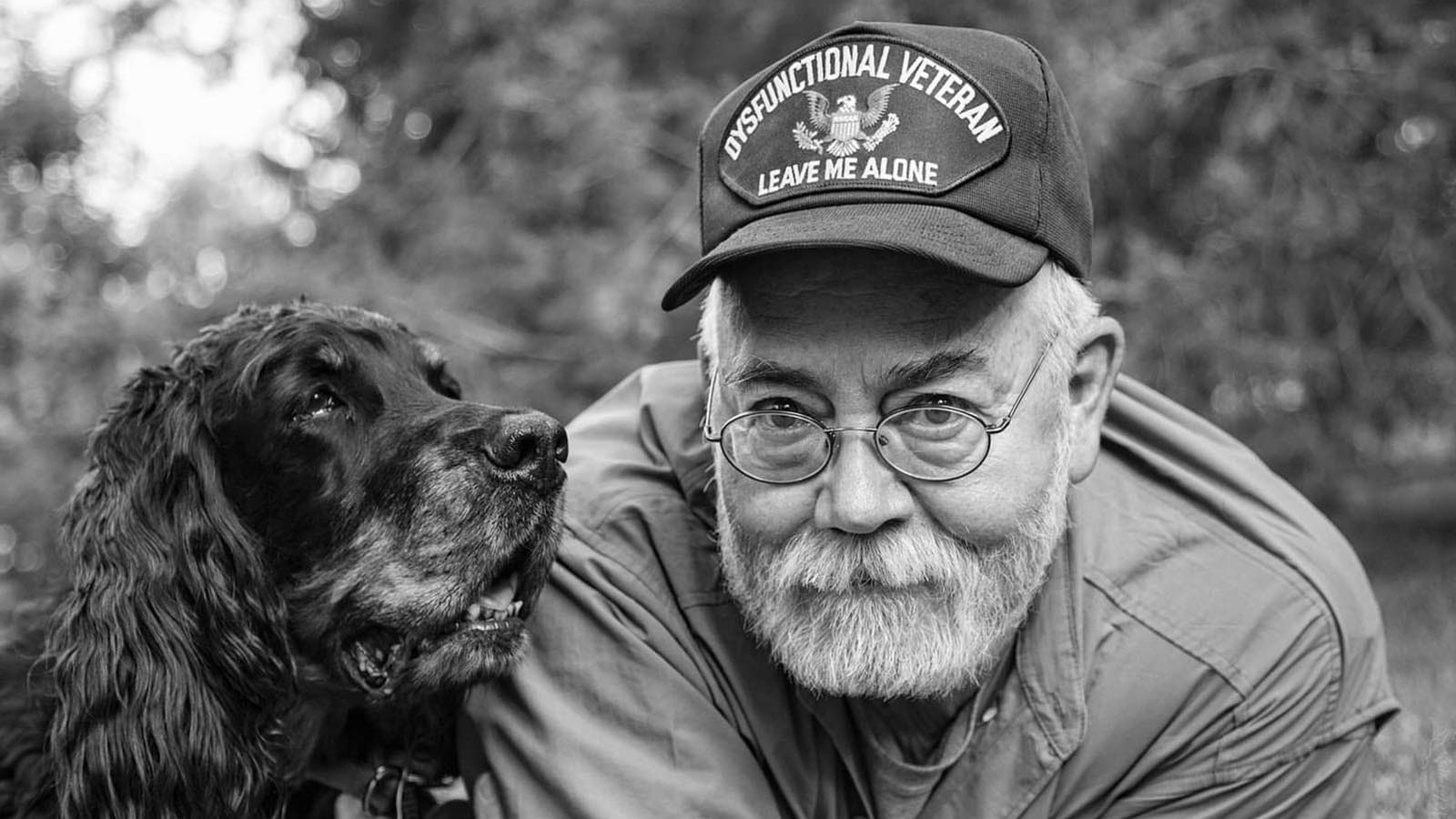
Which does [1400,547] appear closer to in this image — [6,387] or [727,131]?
[727,131]

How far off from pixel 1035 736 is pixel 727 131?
1.29 metres

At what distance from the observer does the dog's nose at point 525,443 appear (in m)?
2.81

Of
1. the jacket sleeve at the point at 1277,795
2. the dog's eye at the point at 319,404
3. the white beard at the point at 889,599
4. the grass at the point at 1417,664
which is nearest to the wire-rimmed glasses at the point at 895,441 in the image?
the white beard at the point at 889,599

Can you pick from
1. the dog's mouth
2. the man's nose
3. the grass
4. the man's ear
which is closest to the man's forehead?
the man's nose

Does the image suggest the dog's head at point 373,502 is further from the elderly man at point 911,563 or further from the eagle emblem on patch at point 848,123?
the eagle emblem on patch at point 848,123

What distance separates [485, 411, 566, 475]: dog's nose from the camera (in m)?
2.81

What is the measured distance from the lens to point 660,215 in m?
5.85

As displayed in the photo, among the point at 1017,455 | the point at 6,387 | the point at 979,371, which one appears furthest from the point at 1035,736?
the point at 6,387

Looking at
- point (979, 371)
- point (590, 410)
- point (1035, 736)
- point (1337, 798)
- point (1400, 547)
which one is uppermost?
point (979, 371)

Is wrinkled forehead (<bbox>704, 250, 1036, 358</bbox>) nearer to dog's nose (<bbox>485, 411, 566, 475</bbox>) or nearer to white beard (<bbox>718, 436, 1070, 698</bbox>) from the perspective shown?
white beard (<bbox>718, 436, 1070, 698</bbox>)

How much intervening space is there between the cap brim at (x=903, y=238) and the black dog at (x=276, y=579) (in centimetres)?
64

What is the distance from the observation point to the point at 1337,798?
8.91ft

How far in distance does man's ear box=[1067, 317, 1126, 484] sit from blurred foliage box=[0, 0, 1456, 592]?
2.23m

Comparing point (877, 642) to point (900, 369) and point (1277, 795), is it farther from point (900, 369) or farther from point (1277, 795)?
point (1277, 795)
